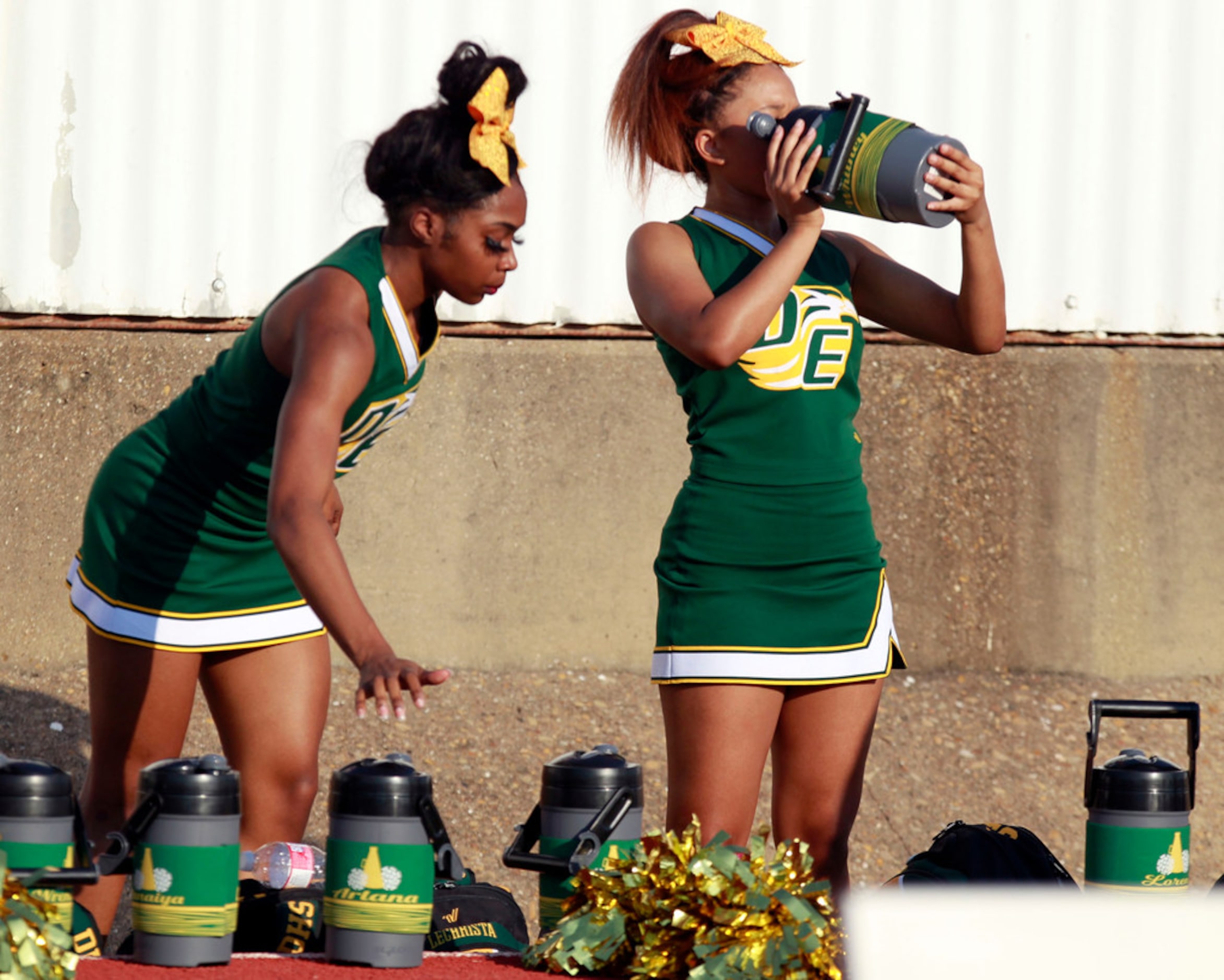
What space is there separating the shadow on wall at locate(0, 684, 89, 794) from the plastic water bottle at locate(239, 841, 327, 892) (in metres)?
1.91

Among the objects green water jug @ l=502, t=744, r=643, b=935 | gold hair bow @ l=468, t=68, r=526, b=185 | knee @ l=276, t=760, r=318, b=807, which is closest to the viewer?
green water jug @ l=502, t=744, r=643, b=935

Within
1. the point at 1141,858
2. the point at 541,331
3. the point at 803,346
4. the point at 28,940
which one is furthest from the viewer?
the point at 541,331

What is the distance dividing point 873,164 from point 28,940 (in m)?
1.59

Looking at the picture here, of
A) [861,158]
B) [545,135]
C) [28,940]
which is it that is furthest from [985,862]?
[545,135]

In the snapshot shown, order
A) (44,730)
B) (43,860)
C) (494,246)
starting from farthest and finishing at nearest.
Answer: (44,730), (494,246), (43,860)

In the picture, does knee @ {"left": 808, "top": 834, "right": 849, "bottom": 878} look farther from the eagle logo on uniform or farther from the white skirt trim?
the white skirt trim

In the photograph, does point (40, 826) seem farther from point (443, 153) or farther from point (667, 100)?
point (667, 100)

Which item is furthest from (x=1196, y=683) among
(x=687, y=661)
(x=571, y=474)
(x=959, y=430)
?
(x=687, y=661)

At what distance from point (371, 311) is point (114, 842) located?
90 cm

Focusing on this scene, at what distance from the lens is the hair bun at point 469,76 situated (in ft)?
8.38

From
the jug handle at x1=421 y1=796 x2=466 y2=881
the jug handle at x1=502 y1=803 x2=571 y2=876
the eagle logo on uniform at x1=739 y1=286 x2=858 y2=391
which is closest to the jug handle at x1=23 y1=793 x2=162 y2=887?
the jug handle at x1=421 y1=796 x2=466 y2=881

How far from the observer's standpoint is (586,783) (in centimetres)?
222

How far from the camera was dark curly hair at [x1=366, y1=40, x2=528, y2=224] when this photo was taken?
2.51 m

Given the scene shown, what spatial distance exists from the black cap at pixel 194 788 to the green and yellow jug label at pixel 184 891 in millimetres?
50
